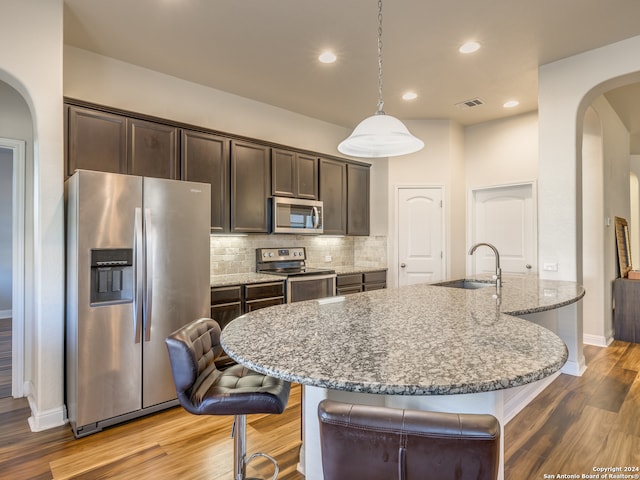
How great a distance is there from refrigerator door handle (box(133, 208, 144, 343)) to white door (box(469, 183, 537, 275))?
4517 millimetres

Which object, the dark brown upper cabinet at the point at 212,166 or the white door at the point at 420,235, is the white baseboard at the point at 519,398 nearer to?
the white door at the point at 420,235

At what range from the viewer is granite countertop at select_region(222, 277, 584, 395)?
97 centimetres

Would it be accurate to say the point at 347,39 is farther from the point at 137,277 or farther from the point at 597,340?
the point at 597,340

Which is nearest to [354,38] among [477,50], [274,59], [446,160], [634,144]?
[274,59]

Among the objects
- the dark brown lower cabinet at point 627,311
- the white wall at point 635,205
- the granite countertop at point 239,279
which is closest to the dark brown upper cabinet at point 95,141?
the granite countertop at point 239,279

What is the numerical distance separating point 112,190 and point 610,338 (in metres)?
5.53

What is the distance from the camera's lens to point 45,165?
2543 mm

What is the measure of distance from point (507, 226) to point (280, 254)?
3.17 meters

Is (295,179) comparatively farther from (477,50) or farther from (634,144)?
(634,144)

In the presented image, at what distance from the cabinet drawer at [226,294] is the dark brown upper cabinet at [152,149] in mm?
1144

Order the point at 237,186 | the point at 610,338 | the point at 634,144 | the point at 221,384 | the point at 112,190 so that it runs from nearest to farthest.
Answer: the point at 221,384
the point at 112,190
the point at 237,186
the point at 610,338
the point at 634,144

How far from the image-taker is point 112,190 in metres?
2.53

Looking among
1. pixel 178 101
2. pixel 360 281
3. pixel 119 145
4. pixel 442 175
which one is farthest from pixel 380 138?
pixel 442 175

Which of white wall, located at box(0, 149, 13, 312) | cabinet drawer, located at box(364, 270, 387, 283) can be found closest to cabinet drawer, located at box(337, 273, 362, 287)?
cabinet drawer, located at box(364, 270, 387, 283)
